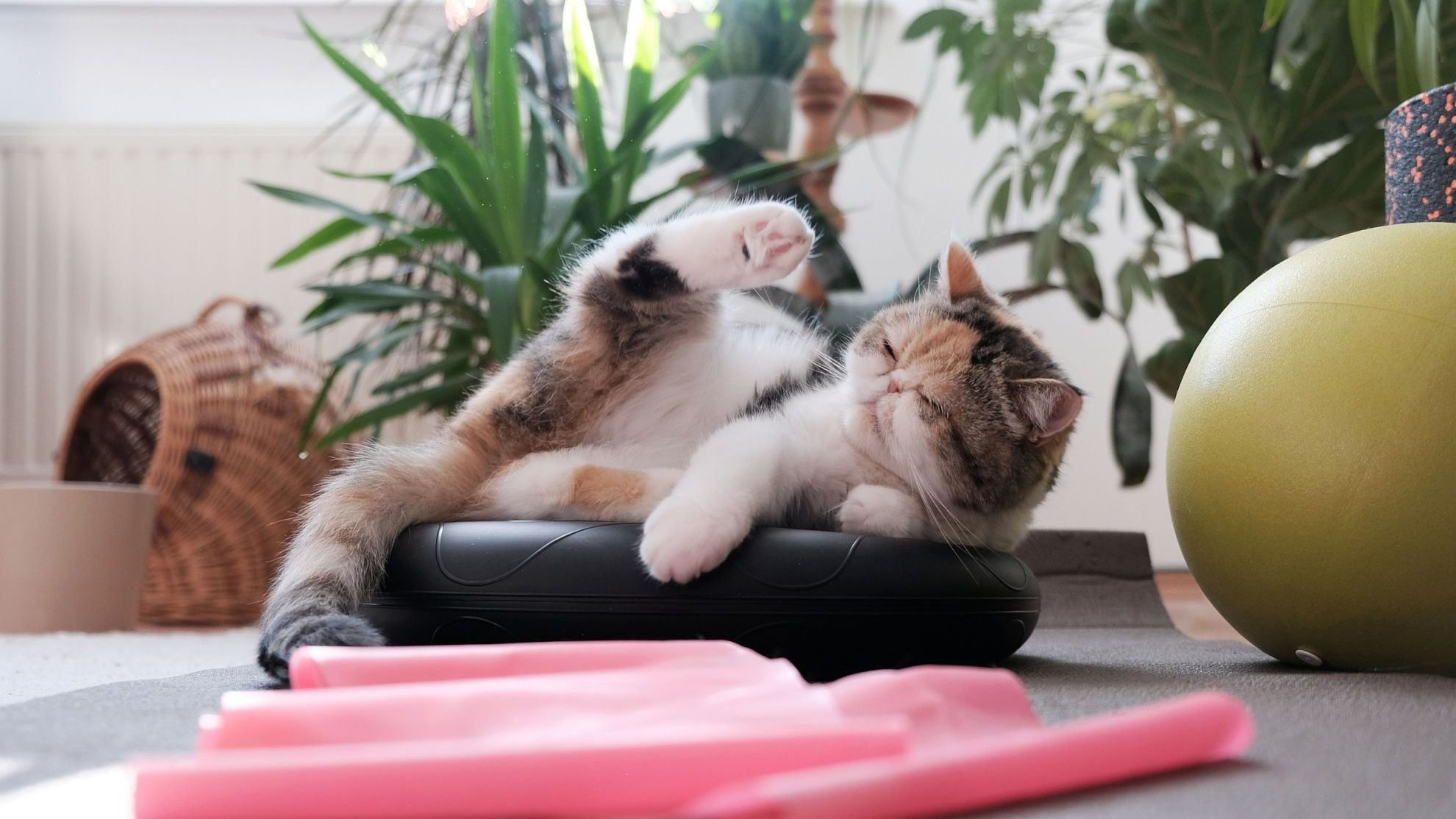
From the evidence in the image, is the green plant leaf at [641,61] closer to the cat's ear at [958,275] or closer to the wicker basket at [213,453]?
the cat's ear at [958,275]

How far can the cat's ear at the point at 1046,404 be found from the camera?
3.07 feet

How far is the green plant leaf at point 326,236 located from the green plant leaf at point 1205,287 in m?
1.25

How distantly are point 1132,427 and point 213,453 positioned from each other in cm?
170

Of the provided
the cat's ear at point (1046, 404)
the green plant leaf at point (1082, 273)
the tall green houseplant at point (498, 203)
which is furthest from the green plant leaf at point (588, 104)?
the cat's ear at point (1046, 404)

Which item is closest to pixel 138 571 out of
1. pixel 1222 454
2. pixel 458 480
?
pixel 458 480

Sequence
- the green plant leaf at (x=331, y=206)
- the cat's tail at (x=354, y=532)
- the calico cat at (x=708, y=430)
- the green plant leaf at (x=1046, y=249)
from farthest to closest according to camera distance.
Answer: the green plant leaf at (x=1046, y=249) < the green plant leaf at (x=331, y=206) < the calico cat at (x=708, y=430) < the cat's tail at (x=354, y=532)

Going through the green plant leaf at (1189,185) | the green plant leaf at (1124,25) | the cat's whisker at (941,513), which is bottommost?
the cat's whisker at (941,513)

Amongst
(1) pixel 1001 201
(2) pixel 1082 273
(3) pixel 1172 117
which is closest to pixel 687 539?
(2) pixel 1082 273

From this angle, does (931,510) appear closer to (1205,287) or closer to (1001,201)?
(1205,287)

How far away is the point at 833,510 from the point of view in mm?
1029

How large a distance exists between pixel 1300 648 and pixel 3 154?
3.09 metres

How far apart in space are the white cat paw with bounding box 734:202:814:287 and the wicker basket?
1.33m

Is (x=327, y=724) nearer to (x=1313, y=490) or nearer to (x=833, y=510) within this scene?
(x=833, y=510)

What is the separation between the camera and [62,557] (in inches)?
60.0
